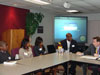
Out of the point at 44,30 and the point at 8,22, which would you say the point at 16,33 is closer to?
the point at 8,22

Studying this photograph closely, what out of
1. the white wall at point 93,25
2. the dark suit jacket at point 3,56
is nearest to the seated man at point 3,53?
the dark suit jacket at point 3,56

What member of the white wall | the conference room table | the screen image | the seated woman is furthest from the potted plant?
the white wall

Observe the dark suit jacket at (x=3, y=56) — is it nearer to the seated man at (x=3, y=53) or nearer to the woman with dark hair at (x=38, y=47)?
the seated man at (x=3, y=53)

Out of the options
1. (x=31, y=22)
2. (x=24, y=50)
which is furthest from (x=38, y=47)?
(x=31, y=22)

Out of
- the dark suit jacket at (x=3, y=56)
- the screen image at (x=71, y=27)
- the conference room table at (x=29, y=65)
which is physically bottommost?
the conference room table at (x=29, y=65)

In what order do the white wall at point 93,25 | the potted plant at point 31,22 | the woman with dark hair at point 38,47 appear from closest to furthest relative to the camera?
the woman with dark hair at point 38,47 → the potted plant at point 31,22 → the white wall at point 93,25

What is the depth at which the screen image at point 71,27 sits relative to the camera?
8.01 meters

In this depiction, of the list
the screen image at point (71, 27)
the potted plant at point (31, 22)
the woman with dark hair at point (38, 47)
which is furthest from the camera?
the screen image at point (71, 27)

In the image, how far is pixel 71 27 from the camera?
8.06 meters

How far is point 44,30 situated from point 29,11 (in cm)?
155

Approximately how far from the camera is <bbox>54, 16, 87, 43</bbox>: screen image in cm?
801

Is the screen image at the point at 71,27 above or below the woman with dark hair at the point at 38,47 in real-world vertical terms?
above

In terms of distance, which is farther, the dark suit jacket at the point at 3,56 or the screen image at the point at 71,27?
the screen image at the point at 71,27

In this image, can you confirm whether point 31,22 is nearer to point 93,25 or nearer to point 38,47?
point 38,47
